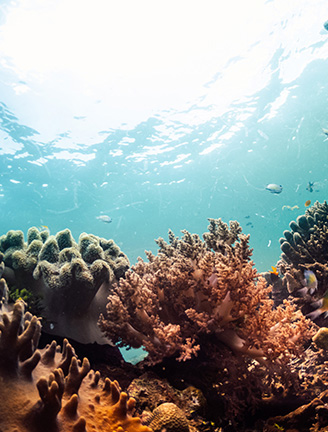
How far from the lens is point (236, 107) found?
27.1 meters

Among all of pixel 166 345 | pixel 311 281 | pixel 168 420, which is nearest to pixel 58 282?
pixel 166 345

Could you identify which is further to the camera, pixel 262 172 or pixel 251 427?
pixel 262 172

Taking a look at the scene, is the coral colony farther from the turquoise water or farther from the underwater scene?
the turquoise water

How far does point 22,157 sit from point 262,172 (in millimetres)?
53538

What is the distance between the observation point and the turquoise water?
15656mm

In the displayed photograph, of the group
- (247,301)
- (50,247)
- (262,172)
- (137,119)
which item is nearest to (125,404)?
(247,301)

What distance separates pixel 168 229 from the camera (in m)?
7.31

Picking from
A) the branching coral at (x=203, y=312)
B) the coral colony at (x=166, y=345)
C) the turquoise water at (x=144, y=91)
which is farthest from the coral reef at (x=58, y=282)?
the turquoise water at (x=144, y=91)

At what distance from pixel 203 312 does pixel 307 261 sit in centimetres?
294

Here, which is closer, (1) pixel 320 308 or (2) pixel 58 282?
(2) pixel 58 282

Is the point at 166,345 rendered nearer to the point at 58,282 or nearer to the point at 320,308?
the point at 58,282

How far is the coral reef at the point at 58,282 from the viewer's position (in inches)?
138

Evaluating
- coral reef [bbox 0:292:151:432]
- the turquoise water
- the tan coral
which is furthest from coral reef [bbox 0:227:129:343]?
the turquoise water

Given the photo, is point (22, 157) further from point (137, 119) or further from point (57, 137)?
point (137, 119)
